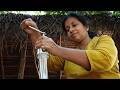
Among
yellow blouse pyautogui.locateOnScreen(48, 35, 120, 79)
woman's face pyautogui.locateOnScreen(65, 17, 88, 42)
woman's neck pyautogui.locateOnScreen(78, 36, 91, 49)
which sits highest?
woman's face pyautogui.locateOnScreen(65, 17, 88, 42)

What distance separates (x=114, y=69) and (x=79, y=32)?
27 cm

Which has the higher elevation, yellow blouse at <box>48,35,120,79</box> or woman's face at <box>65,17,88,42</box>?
woman's face at <box>65,17,88,42</box>

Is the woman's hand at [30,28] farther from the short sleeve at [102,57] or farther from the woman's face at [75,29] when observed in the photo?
the short sleeve at [102,57]

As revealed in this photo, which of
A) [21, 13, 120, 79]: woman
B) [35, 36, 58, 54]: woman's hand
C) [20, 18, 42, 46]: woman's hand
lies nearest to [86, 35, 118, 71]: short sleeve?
[21, 13, 120, 79]: woman

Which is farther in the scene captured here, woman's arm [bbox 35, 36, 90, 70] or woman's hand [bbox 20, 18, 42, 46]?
woman's hand [bbox 20, 18, 42, 46]

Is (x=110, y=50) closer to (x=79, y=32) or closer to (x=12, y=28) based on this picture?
(x=79, y=32)

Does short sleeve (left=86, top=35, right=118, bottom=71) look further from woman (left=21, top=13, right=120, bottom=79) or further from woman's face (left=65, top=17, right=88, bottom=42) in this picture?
woman's face (left=65, top=17, right=88, bottom=42)

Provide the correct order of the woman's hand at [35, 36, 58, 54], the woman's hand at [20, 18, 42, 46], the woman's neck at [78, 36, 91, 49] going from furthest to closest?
the woman's neck at [78, 36, 91, 49], the woman's hand at [20, 18, 42, 46], the woman's hand at [35, 36, 58, 54]

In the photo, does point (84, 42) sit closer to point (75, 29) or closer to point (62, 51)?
point (75, 29)

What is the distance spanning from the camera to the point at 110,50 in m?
1.61

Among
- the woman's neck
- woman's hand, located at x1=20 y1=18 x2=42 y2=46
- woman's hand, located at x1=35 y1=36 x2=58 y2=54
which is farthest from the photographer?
the woman's neck

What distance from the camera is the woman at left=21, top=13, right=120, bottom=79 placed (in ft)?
4.94

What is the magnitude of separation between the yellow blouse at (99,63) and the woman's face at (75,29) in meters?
0.07
